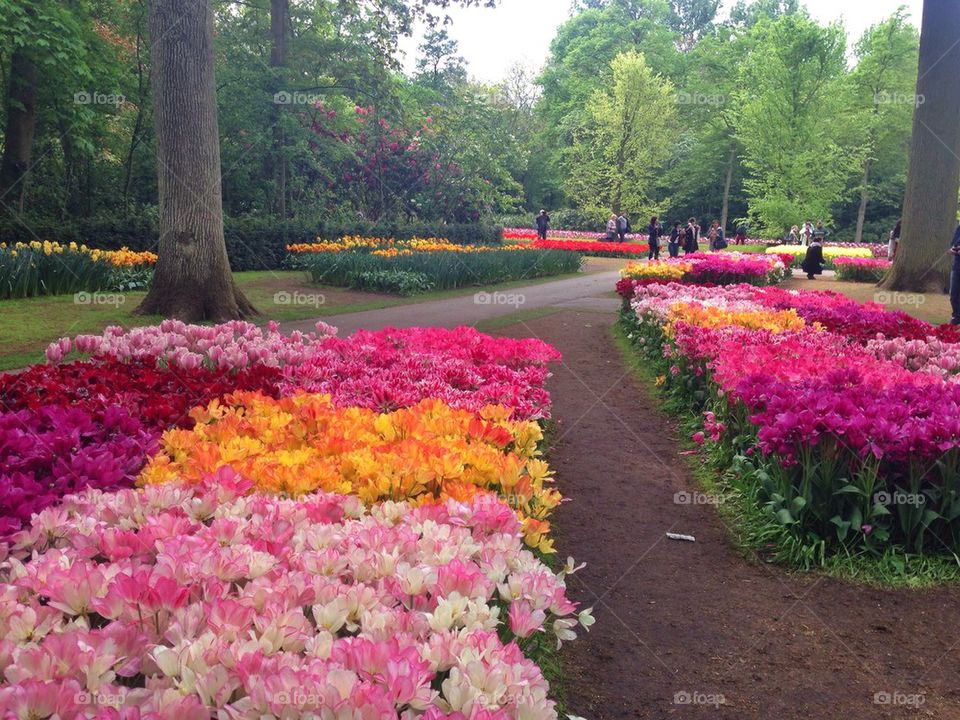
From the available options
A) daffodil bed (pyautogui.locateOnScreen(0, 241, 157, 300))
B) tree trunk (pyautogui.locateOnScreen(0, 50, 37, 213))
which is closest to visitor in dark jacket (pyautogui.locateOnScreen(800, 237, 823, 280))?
daffodil bed (pyautogui.locateOnScreen(0, 241, 157, 300))

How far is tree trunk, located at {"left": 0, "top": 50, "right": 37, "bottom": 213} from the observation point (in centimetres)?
1783

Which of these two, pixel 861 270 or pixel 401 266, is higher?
pixel 401 266

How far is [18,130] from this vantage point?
18.5 m

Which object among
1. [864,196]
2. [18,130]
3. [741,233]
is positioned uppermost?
[18,130]

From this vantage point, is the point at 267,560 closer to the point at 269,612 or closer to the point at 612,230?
the point at 269,612

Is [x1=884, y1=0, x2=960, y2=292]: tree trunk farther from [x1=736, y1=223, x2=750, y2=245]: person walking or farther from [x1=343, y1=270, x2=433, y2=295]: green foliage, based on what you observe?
[x1=736, y1=223, x2=750, y2=245]: person walking

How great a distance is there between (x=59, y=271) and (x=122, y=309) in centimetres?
197

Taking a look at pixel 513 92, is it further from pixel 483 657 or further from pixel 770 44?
pixel 483 657

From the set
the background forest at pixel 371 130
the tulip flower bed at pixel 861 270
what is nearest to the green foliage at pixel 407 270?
the background forest at pixel 371 130

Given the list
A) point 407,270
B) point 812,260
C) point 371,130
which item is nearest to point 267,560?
A: point 407,270

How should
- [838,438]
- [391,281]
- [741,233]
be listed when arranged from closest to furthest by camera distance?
[838,438], [391,281], [741,233]

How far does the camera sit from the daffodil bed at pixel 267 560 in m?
1.55

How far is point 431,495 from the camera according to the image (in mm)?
2855

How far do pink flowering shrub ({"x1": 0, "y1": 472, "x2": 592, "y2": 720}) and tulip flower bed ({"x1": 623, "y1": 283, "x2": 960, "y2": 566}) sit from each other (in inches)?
93.6
